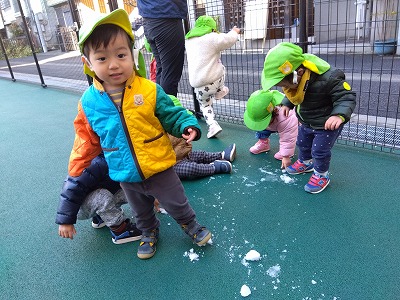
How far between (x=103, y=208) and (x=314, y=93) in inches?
49.7

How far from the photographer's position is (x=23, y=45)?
16.7 m

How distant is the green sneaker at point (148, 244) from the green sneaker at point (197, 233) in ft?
0.56

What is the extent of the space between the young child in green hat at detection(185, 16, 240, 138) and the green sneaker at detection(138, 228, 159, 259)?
55.6 inches

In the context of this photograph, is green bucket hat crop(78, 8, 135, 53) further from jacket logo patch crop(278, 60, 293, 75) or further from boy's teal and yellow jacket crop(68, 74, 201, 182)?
jacket logo patch crop(278, 60, 293, 75)

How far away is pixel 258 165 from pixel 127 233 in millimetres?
1055

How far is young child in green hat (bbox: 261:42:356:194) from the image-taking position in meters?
1.62

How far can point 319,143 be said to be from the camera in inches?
72.4

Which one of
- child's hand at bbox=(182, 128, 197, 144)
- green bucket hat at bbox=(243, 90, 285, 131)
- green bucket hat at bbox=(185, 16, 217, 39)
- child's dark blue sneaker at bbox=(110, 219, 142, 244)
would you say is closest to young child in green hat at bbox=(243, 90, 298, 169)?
green bucket hat at bbox=(243, 90, 285, 131)

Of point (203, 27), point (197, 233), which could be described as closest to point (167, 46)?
point (203, 27)

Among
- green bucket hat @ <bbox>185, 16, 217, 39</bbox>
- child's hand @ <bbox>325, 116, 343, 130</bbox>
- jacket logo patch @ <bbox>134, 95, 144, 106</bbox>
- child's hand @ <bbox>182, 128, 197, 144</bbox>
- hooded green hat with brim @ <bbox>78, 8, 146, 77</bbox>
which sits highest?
hooded green hat with brim @ <bbox>78, 8, 146, 77</bbox>

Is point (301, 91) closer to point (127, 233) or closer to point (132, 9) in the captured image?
point (127, 233)

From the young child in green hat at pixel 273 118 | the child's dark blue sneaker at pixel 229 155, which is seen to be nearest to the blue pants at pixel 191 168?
the child's dark blue sneaker at pixel 229 155

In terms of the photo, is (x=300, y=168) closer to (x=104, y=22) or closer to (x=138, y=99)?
(x=138, y=99)

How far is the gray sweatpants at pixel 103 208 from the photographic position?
63.4 inches
